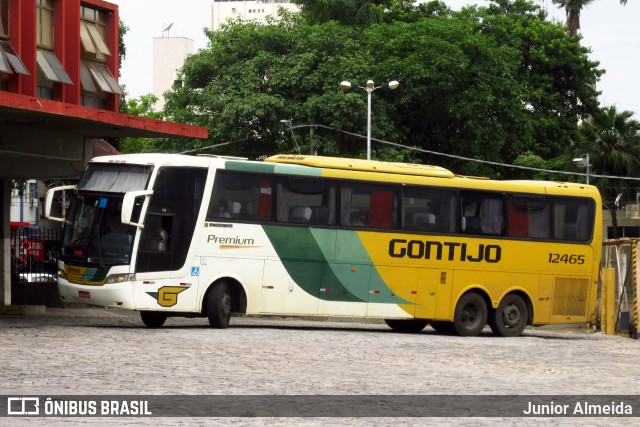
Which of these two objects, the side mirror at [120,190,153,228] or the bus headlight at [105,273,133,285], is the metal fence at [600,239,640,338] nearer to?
the side mirror at [120,190,153,228]

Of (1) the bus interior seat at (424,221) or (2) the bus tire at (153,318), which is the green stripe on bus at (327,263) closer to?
(1) the bus interior seat at (424,221)

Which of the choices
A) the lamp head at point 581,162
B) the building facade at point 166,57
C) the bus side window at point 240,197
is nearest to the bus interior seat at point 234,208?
the bus side window at point 240,197

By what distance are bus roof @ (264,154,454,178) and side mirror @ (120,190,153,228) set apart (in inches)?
119

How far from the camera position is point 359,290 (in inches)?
1043

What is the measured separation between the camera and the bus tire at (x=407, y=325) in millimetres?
29078

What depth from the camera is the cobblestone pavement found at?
43.8 feet

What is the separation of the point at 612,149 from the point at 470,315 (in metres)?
36.3

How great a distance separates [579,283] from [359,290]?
563 centimetres

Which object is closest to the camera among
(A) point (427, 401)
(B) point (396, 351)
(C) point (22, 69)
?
(A) point (427, 401)

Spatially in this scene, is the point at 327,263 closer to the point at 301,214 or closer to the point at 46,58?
the point at 301,214

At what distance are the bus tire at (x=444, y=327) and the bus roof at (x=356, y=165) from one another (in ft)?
10.8

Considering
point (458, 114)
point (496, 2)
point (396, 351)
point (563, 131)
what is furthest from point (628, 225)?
point (396, 351)

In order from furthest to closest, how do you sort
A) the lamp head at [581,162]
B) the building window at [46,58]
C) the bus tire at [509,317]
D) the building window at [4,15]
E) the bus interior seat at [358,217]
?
the lamp head at [581,162]
the building window at [46,58]
the building window at [4,15]
the bus tire at [509,317]
the bus interior seat at [358,217]

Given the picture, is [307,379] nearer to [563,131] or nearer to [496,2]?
[563,131]
